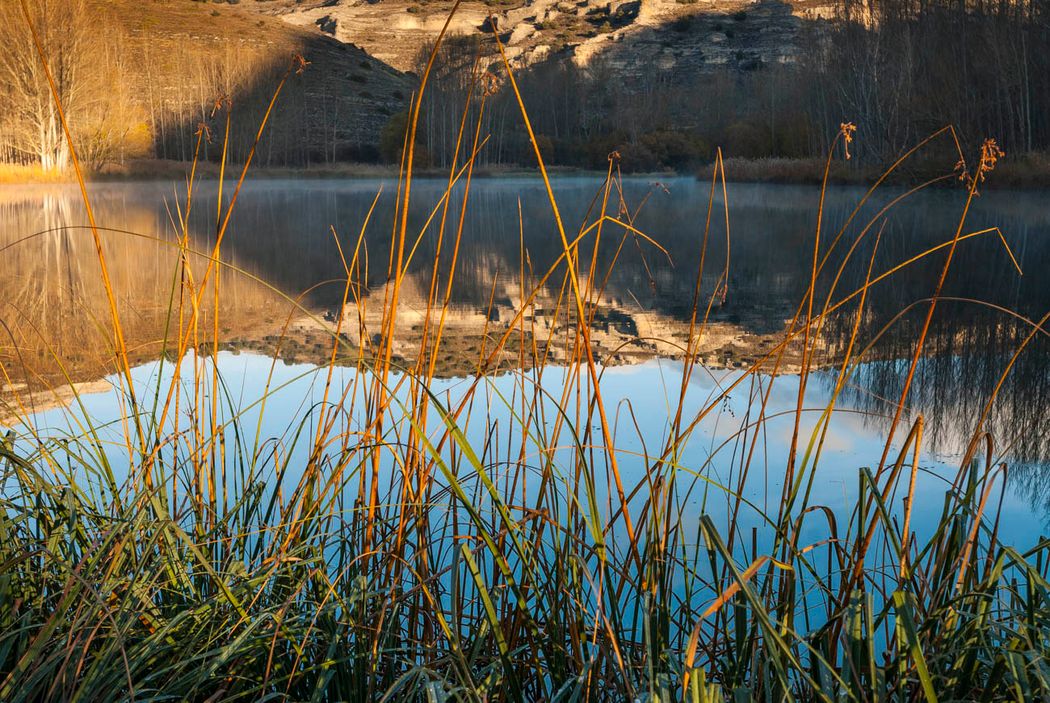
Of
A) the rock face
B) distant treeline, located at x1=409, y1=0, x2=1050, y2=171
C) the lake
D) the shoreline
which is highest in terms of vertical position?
the rock face

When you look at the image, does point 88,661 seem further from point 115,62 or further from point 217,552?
point 115,62

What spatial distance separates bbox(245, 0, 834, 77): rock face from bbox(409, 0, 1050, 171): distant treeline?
1331cm

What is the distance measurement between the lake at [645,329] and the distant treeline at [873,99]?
1383mm

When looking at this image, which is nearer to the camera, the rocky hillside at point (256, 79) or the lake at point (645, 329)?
the lake at point (645, 329)

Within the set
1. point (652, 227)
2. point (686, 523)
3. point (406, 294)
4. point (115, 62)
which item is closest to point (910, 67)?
point (652, 227)

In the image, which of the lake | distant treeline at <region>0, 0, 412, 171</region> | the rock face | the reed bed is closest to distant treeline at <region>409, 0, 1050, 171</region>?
the lake

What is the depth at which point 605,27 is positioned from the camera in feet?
164

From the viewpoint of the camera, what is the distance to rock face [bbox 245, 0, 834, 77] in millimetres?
44000

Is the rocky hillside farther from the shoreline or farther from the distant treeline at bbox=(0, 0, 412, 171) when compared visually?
the shoreline

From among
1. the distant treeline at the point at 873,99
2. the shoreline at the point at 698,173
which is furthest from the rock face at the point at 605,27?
the shoreline at the point at 698,173

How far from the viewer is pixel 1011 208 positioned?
867 centimetres

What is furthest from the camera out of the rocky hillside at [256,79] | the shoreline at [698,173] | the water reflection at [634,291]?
the rocky hillside at [256,79]

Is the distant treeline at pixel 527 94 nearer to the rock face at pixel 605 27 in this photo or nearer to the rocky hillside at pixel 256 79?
the rocky hillside at pixel 256 79

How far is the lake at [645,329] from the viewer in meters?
1.66
